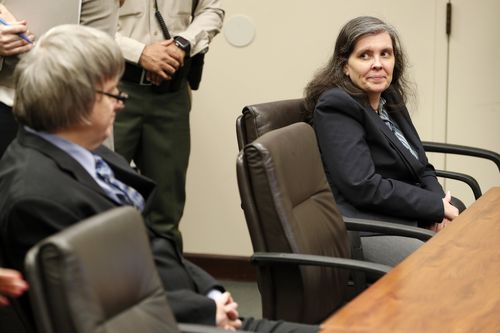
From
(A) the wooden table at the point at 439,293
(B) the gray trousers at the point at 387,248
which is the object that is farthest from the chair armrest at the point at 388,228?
(A) the wooden table at the point at 439,293

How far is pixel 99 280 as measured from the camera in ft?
5.39

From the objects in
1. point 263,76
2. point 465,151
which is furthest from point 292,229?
point 263,76

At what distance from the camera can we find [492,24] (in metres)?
Result: 4.39

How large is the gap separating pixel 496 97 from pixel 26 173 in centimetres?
296

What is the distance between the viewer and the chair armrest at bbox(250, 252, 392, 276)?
2547mm

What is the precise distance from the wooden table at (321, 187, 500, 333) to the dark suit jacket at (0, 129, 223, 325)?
1.24 ft

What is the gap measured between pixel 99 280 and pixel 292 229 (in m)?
1.10

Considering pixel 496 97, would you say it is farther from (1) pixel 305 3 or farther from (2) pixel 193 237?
(2) pixel 193 237

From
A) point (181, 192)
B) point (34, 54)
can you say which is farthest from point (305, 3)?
point (34, 54)

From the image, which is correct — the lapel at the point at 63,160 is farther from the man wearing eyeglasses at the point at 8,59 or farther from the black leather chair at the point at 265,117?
the black leather chair at the point at 265,117

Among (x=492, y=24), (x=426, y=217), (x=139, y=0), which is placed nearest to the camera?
(x=426, y=217)

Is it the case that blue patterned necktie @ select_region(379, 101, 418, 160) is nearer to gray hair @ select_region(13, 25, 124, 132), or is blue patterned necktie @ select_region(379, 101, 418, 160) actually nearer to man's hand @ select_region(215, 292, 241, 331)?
man's hand @ select_region(215, 292, 241, 331)

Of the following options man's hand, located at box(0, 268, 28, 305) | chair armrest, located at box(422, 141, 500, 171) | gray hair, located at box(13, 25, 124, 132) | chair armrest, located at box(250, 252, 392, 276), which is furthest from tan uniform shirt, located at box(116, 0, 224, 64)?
man's hand, located at box(0, 268, 28, 305)

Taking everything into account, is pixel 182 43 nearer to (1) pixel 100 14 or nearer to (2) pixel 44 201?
(1) pixel 100 14
